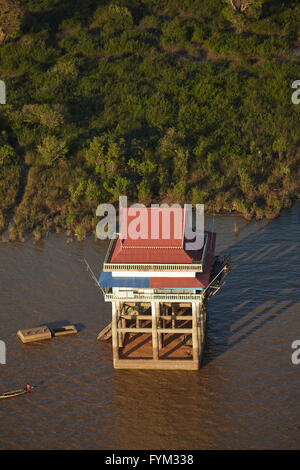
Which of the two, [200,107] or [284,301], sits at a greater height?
[200,107]

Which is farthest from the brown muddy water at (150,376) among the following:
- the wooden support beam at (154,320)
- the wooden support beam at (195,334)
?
the wooden support beam at (154,320)

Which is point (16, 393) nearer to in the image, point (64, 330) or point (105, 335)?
point (64, 330)

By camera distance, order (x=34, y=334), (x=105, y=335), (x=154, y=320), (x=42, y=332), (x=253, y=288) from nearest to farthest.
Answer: (x=154, y=320)
(x=105, y=335)
(x=34, y=334)
(x=42, y=332)
(x=253, y=288)

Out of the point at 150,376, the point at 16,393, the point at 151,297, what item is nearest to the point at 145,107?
the point at 151,297

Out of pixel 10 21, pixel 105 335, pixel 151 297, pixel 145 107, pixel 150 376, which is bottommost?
pixel 150 376
